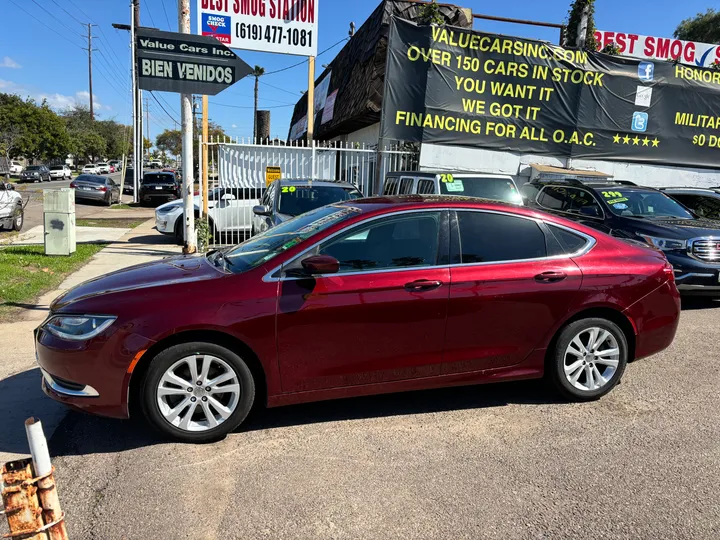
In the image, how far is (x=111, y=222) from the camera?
18172mm

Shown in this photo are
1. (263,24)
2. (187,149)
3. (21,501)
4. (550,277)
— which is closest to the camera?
(21,501)

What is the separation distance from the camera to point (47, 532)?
6.93 ft

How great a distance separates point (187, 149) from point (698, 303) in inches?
329

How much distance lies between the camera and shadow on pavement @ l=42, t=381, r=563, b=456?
3.65 meters

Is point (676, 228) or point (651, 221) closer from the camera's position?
point (676, 228)

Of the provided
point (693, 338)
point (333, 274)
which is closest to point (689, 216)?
point (693, 338)

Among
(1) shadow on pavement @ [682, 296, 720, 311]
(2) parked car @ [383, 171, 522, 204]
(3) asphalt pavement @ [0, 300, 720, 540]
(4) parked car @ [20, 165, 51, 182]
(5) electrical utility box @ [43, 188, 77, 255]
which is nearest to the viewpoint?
(3) asphalt pavement @ [0, 300, 720, 540]

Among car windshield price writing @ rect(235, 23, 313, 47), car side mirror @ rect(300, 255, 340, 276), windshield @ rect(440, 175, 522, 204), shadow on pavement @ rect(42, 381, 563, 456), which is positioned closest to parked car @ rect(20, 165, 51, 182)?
car windshield price writing @ rect(235, 23, 313, 47)

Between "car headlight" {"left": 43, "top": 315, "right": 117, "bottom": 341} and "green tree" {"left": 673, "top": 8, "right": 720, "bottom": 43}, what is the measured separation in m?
37.4

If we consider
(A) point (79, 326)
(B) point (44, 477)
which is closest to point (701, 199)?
(A) point (79, 326)

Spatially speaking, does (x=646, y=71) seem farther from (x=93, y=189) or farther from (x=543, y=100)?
(x=93, y=189)

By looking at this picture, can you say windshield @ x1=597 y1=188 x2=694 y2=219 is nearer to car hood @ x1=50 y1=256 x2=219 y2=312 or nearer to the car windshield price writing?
car hood @ x1=50 y1=256 x2=219 y2=312

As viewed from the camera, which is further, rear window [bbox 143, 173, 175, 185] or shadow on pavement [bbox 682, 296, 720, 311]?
rear window [bbox 143, 173, 175, 185]

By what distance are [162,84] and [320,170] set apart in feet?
17.8
